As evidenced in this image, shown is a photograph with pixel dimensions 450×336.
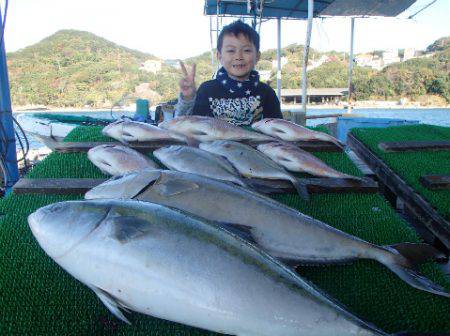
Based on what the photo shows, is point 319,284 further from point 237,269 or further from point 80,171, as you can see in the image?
point 80,171

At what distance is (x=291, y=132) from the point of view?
360 cm

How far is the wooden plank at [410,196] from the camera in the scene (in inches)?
90.7

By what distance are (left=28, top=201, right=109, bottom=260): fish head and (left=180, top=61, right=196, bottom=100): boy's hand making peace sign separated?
321 centimetres

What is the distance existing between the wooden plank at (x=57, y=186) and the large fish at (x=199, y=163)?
56 centimetres

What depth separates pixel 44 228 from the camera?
156cm

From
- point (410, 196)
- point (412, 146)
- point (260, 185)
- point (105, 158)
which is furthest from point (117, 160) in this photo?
point (412, 146)

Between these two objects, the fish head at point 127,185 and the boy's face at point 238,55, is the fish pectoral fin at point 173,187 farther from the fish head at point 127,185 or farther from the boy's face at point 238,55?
the boy's face at point 238,55

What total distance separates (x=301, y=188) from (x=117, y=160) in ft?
4.62

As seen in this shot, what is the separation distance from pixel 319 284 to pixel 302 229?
28 centimetres

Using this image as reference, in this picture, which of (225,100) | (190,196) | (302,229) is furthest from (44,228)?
(225,100)

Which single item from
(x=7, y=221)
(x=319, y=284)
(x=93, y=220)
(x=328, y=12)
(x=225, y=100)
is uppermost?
(x=328, y=12)

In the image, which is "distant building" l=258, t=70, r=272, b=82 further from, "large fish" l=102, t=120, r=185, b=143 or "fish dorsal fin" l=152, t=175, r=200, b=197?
"fish dorsal fin" l=152, t=175, r=200, b=197

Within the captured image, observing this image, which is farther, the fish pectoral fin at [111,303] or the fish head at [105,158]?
the fish head at [105,158]

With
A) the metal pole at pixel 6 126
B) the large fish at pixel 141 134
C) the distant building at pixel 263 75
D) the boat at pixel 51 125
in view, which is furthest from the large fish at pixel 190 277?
the boat at pixel 51 125
